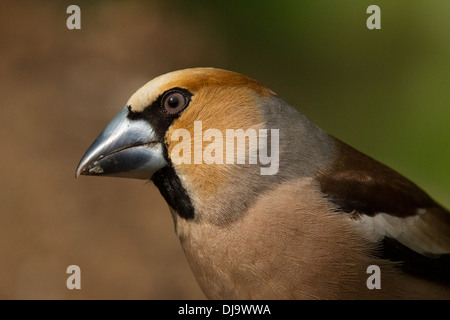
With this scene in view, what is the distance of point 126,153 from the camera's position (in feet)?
4.91

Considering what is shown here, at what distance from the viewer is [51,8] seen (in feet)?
11.9

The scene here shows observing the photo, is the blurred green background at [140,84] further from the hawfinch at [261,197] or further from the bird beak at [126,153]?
the bird beak at [126,153]

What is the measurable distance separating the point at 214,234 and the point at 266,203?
157 millimetres

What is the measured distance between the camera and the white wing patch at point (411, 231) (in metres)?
1.49

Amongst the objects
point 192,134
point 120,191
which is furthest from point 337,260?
point 120,191

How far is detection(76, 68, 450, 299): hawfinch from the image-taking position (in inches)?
56.6

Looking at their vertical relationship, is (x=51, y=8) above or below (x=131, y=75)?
above

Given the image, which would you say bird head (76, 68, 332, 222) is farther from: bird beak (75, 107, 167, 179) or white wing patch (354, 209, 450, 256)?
white wing patch (354, 209, 450, 256)

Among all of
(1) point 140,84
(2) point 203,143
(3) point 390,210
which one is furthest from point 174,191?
(1) point 140,84

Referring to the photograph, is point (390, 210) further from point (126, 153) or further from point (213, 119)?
point (126, 153)

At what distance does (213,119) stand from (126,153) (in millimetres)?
249

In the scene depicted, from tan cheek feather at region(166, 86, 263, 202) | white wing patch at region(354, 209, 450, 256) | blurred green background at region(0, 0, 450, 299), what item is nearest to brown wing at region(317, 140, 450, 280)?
white wing patch at region(354, 209, 450, 256)

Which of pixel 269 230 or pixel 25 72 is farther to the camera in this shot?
pixel 25 72
